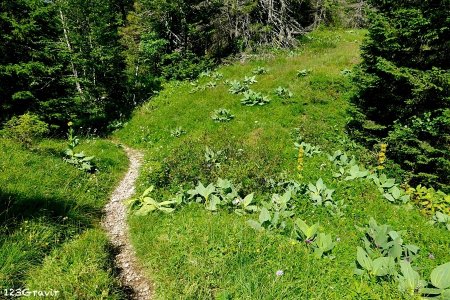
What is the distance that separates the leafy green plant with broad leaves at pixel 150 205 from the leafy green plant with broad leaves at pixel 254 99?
A: 8.32 m

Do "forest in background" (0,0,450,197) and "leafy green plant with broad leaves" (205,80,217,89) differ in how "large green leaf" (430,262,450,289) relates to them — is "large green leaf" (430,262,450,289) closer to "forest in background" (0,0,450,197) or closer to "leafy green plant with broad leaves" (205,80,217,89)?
"forest in background" (0,0,450,197)

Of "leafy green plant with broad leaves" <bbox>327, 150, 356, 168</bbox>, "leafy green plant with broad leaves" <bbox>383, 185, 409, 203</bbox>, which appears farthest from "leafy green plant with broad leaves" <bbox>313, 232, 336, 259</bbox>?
"leafy green plant with broad leaves" <bbox>327, 150, 356, 168</bbox>

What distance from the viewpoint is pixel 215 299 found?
14.5 ft

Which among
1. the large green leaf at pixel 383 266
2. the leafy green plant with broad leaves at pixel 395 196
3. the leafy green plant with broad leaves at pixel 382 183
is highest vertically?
the large green leaf at pixel 383 266

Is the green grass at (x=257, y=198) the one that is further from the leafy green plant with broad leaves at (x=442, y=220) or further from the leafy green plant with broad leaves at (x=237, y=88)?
the leafy green plant with broad leaves at (x=237, y=88)

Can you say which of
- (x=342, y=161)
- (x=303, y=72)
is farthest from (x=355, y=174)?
(x=303, y=72)

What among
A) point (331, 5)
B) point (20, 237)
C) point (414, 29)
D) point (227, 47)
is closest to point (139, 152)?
point (20, 237)

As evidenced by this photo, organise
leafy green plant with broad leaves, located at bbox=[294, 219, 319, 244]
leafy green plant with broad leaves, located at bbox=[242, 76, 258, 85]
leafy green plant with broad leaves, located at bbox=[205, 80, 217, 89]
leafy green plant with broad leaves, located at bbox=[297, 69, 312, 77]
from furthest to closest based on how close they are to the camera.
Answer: leafy green plant with broad leaves, located at bbox=[205, 80, 217, 89] → leafy green plant with broad leaves, located at bbox=[242, 76, 258, 85] → leafy green plant with broad leaves, located at bbox=[297, 69, 312, 77] → leafy green plant with broad leaves, located at bbox=[294, 219, 319, 244]

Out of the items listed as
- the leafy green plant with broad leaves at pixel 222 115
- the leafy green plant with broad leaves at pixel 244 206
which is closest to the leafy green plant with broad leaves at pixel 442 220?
the leafy green plant with broad leaves at pixel 244 206

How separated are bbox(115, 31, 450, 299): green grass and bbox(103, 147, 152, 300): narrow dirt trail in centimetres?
23

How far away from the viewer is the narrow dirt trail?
5223 millimetres

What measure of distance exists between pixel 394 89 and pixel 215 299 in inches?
384

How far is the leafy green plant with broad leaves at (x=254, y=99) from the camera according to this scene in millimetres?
14578

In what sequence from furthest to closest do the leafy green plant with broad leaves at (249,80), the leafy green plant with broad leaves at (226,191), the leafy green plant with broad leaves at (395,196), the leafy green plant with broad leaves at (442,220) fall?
the leafy green plant with broad leaves at (249,80)
the leafy green plant with broad leaves at (395,196)
the leafy green plant with broad leaves at (226,191)
the leafy green plant with broad leaves at (442,220)
